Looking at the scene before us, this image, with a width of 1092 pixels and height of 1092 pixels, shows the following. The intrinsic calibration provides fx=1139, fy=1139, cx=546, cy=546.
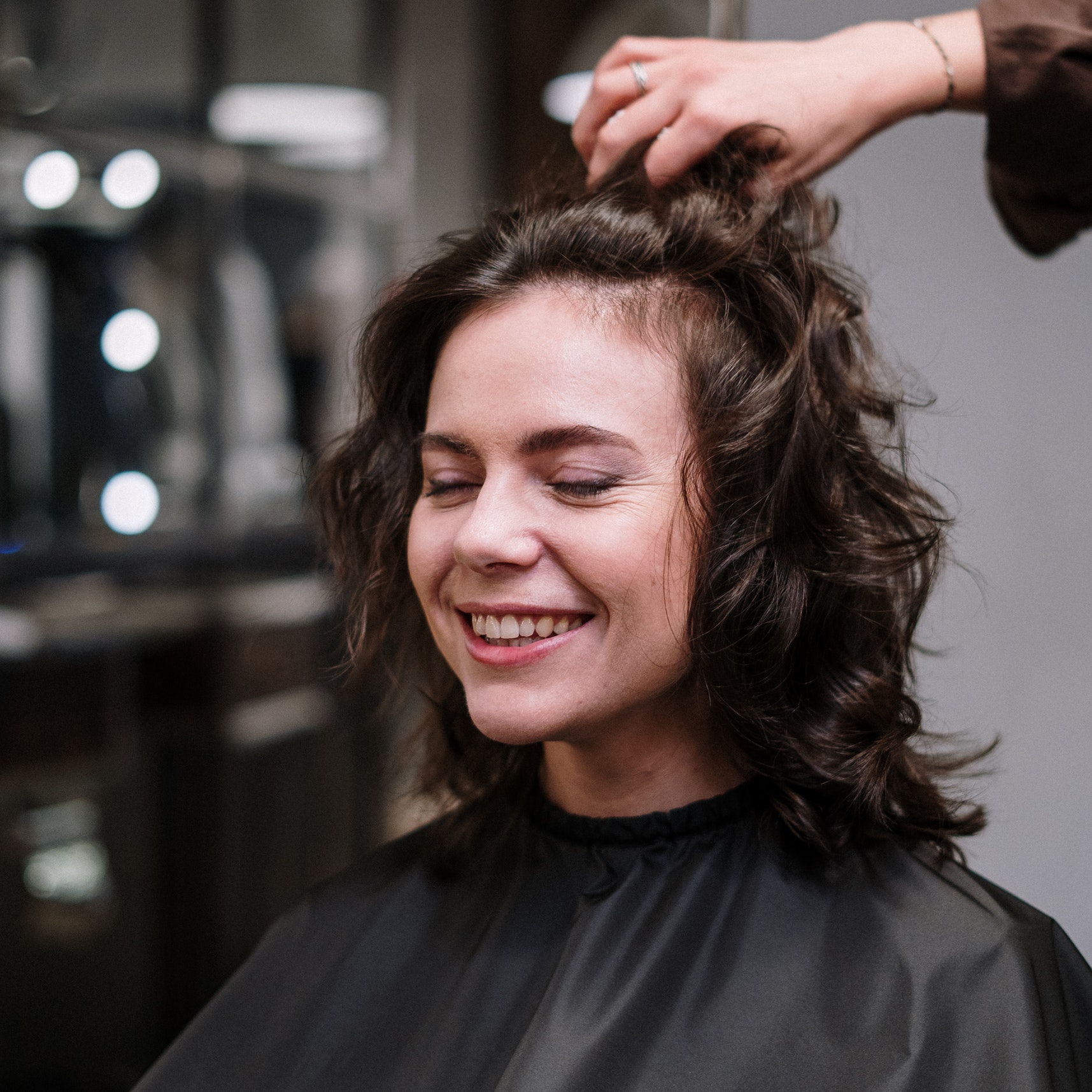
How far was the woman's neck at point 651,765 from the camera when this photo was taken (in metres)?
1.17

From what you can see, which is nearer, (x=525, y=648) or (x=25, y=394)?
(x=525, y=648)

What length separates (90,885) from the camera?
9.27 ft

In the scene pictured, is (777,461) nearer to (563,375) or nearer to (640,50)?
(563,375)

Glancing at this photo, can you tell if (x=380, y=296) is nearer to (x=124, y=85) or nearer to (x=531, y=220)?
(x=531, y=220)

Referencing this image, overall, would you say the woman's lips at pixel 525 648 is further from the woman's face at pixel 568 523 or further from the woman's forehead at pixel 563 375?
the woman's forehead at pixel 563 375

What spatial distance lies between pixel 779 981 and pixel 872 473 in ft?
1.65

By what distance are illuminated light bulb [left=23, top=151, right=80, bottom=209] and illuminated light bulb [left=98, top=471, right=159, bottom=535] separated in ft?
2.33

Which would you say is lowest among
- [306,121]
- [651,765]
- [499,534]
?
[651,765]

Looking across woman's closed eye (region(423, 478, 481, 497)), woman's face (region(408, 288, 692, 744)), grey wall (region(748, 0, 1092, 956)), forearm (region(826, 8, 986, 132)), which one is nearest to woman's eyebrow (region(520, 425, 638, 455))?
woman's face (region(408, 288, 692, 744))

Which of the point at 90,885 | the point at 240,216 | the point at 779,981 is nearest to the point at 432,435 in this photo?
the point at 779,981

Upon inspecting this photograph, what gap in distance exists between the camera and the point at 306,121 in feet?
12.7

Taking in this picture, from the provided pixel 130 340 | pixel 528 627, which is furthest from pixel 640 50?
pixel 130 340

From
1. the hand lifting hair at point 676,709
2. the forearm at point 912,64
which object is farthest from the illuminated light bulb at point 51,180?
the forearm at point 912,64

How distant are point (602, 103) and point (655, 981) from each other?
927 millimetres
